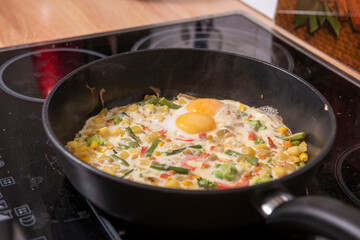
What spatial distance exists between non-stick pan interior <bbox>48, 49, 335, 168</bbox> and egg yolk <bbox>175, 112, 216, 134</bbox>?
196mm

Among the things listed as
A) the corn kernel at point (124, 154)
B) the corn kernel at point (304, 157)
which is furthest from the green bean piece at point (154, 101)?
the corn kernel at point (304, 157)

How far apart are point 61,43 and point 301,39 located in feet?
3.66

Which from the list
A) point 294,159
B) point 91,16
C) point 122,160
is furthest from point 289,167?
point 91,16

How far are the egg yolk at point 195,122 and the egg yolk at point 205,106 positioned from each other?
4cm

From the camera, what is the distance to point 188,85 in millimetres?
1631

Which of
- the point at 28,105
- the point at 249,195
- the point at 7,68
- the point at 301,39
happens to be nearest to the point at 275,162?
the point at 249,195

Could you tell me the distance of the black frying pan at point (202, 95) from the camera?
0.88 meters

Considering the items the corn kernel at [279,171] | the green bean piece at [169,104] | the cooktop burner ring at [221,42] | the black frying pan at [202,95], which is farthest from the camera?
the cooktop burner ring at [221,42]

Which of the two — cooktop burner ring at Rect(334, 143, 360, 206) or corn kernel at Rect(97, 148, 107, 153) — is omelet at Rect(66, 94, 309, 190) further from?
cooktop burner ring at Rect(334, 143, 360, 206)

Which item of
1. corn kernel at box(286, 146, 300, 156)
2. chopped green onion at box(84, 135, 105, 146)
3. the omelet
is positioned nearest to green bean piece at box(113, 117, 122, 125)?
the omelet

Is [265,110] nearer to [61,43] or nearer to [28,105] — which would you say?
[28,105]

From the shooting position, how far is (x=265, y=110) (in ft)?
5.04

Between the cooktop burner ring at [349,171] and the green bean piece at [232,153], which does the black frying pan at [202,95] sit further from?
the green bean piece at [232,153]

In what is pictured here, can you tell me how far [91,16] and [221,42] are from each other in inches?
27.0
